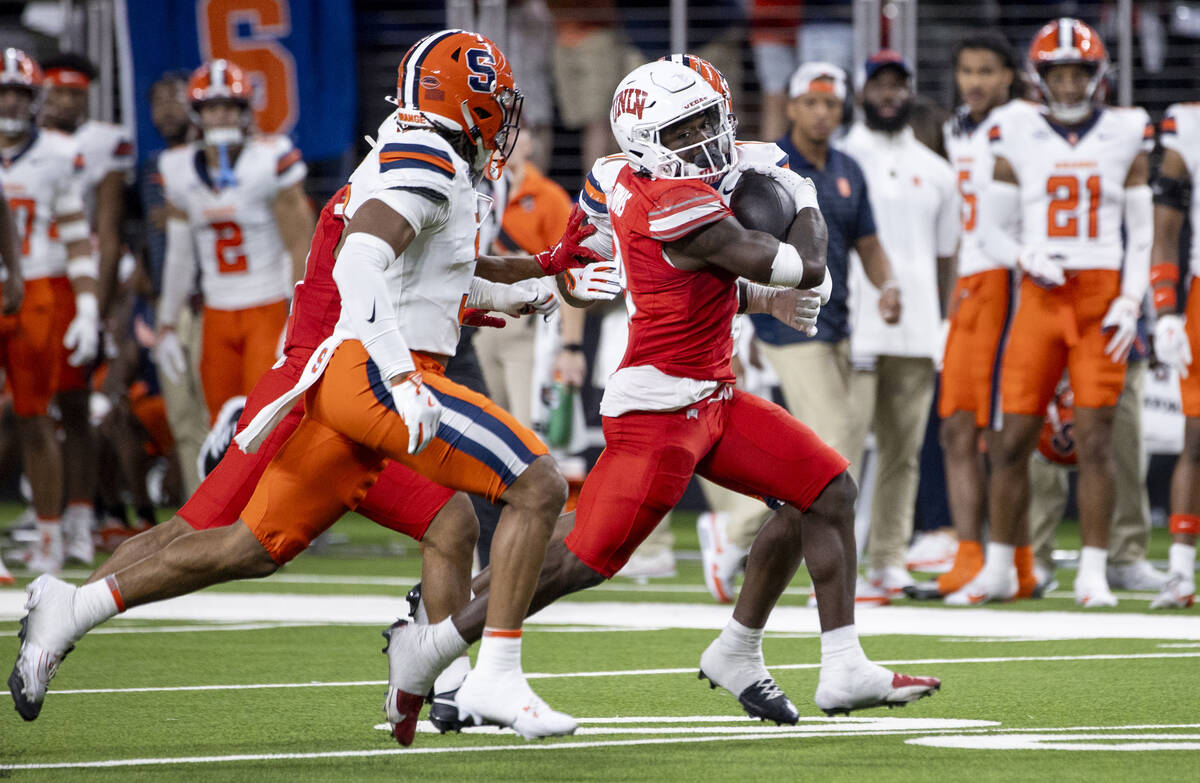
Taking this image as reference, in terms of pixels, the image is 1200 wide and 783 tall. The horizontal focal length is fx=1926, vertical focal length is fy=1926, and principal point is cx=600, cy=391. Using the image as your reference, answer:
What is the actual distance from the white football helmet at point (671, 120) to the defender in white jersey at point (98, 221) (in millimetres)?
5693

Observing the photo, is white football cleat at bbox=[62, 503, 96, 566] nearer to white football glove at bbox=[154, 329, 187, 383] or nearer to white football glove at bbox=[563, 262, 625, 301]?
white football glove at bbox=[154, 329, 187, 383]

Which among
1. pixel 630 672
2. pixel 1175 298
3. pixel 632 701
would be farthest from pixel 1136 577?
pixel 632 701

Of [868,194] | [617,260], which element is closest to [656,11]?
[868,194]

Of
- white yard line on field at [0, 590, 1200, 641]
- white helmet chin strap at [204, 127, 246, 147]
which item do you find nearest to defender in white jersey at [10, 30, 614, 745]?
white yard line on field at [0, 590, 1200, 641]

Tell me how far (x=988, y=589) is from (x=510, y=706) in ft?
13.2

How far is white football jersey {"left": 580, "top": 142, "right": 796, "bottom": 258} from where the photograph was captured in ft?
16.3

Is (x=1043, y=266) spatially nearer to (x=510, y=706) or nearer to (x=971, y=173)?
(x=971, y=173)

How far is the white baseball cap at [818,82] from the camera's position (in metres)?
8.02

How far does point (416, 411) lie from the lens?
4281 millimetres

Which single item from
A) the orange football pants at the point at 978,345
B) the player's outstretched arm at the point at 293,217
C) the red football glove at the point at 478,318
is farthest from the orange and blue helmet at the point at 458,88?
the player's outstretched arm at the point at 293,217

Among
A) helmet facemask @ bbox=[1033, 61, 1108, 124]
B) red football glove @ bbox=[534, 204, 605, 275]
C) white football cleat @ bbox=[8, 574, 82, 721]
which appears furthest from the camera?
helmet facemask @ bbox=[1033, 61, 1108, 124]

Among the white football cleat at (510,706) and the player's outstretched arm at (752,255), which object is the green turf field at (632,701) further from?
the player's outstretched arm at (752,255)

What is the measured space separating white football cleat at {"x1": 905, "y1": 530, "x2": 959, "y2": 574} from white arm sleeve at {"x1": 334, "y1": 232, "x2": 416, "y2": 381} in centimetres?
595

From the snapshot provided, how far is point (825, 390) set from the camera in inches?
313
